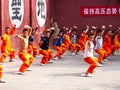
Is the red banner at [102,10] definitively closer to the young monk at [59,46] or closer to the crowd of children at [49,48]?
the crowd of children at [49,48]

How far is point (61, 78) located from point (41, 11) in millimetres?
9598

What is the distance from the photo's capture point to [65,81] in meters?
9.48

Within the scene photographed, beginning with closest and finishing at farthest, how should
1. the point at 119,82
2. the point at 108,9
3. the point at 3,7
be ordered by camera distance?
the point at 119,82, the point at 3,7, the point at 108,9

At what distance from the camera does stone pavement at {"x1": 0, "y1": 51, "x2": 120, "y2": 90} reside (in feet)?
28.6

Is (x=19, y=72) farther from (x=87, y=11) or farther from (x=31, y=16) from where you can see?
(x=87, y=11)

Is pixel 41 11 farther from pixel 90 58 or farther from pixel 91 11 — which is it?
pixel 90 58

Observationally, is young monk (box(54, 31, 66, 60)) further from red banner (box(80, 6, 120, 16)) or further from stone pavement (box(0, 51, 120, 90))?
red banner (box(80, 6, 120, 16))

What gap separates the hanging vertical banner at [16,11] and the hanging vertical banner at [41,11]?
244cm

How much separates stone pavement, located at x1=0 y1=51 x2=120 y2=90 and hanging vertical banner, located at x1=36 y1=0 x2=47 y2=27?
594cm

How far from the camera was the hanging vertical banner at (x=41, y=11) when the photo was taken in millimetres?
18580

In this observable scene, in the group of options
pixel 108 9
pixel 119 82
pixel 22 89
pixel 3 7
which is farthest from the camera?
pixel 108 9

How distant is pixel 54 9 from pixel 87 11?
187 cm

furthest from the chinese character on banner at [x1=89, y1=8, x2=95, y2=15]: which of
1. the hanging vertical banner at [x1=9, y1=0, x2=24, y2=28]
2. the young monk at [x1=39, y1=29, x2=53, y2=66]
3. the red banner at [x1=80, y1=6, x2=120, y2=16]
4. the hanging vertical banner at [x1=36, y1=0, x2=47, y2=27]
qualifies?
the young monk at [x1=39, y1=29, x2=53, y2=66]

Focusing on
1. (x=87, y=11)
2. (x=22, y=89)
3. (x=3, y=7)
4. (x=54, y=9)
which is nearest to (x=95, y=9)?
(x=87, y=11)
